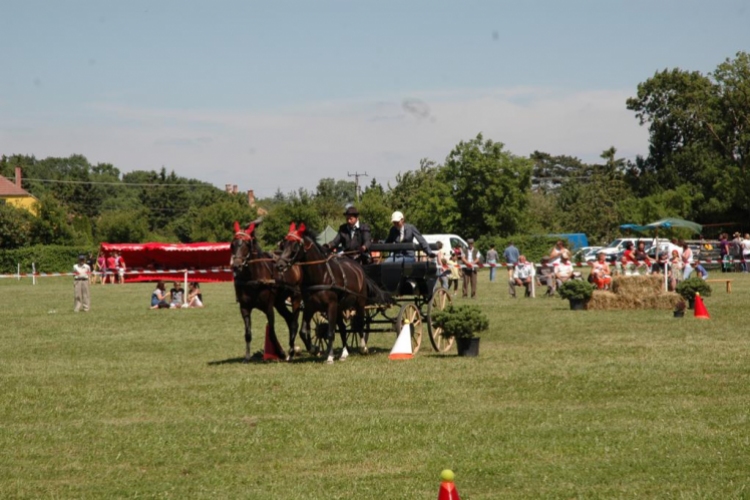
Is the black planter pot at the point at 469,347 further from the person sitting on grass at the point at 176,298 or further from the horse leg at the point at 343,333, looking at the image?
the person sitting on grass at the point at 176,298

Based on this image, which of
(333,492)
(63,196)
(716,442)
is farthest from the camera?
(63,196)

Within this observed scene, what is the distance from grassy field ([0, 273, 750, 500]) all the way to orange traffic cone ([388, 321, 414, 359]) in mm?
336

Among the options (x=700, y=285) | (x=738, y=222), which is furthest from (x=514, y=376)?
(x=738, y=222)

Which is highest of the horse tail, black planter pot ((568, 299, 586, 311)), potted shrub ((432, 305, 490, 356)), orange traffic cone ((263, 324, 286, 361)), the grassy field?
the horse tail

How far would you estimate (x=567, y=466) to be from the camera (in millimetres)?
8836

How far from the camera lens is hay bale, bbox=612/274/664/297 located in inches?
1107

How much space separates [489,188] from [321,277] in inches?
2486

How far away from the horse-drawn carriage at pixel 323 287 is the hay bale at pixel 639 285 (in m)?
10.5

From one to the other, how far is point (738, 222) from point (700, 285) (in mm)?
50432

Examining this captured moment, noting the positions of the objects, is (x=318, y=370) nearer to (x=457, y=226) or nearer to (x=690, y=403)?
(x=690, y=403)

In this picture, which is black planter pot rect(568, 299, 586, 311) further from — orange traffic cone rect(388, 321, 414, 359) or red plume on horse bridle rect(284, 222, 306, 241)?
red plume on horse bridle rect(284, 222, 306, 241)

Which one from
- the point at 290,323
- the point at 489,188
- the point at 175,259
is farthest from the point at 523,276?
the point at 489,188

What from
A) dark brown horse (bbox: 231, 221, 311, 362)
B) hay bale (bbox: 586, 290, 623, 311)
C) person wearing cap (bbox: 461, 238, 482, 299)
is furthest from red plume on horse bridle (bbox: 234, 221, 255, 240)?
person wearing cap (bbox: 461, 238, 482, 299)

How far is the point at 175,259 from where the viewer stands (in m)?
58.1
